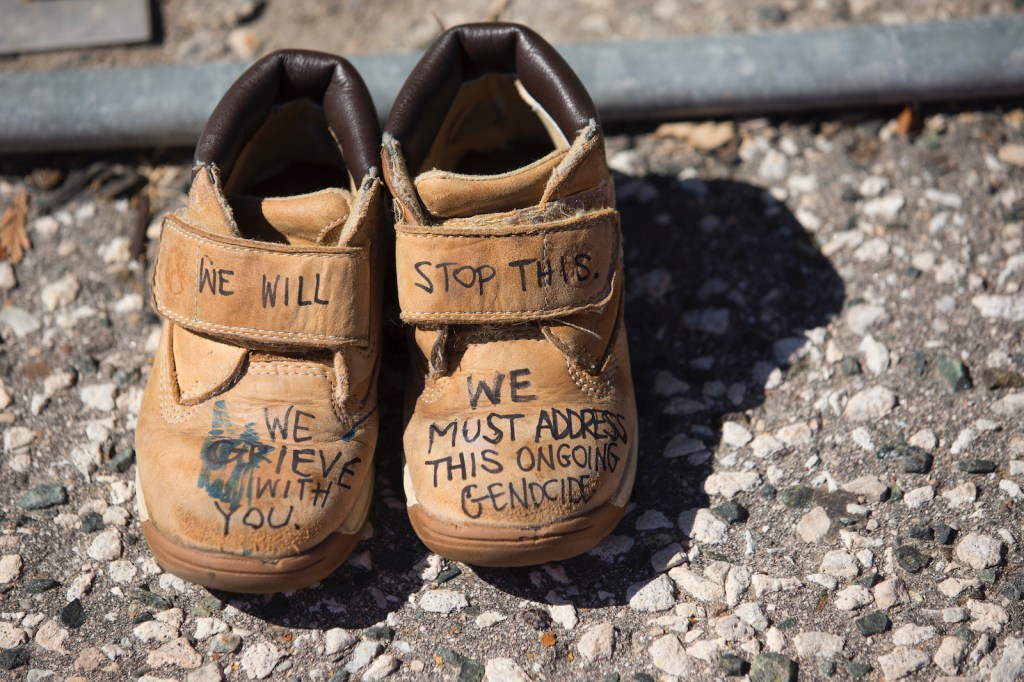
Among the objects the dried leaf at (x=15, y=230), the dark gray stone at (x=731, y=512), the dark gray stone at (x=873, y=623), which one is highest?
the dried leaf at (x=15, y=230)

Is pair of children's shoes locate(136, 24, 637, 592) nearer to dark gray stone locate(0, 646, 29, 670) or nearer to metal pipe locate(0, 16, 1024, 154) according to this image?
dark gray stone locate(0, 646, 29, 670)

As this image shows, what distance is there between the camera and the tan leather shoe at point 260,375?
2.31m

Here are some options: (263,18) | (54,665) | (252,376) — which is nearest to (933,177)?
(252,376)

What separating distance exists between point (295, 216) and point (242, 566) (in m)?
0.95

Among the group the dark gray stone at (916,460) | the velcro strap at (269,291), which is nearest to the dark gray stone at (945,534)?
the dark gray stone at (916,460)

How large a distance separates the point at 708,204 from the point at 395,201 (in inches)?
52.8

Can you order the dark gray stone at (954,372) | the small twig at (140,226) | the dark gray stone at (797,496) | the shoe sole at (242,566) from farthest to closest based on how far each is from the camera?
the small twig at (140,226) → the dark gray stone at (954,372) → the dark gray stone at (797,496) → the shoe sole at (242,566)

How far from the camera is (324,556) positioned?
238 cm

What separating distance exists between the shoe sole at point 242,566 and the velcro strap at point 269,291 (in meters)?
0.53

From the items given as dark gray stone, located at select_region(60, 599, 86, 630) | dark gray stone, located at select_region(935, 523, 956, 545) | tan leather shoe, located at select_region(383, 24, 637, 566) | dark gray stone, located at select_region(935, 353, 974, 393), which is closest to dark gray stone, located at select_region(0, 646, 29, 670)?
dark gray stone, located at select_region(60, 599, 86, 630)

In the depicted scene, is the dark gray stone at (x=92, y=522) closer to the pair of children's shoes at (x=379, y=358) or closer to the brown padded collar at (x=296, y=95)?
the pair of children's shoes at (x=379, y=358)

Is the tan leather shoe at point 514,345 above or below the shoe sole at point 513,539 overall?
above

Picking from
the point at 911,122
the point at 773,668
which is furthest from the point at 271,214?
the point at 911,122

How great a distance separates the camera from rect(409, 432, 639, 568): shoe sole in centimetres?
232
